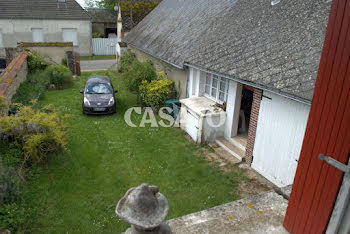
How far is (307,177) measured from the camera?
3.88 m

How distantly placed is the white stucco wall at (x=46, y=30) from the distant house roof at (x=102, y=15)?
6181 millimetres

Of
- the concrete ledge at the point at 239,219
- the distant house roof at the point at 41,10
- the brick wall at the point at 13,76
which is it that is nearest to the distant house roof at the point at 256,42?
the concrete ledge at the point at 239,219

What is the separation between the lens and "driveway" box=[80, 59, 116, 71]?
2420cm

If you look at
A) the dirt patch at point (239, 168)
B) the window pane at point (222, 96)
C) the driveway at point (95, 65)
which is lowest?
the dirt patch at point (239, 168)

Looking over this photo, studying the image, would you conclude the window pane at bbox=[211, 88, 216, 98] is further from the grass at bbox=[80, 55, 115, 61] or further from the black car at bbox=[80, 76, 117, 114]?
the grass at bbox=[80, 55, 115, 61]

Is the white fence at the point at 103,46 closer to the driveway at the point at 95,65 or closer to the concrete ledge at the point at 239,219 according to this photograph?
the driveway at the point at 95,65

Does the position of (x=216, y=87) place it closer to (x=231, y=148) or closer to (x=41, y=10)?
(x=231, y=148)

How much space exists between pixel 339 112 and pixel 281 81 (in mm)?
4087

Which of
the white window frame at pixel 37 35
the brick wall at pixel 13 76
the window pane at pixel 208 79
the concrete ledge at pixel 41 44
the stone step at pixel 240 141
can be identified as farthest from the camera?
the white window frame at pixel 37 35

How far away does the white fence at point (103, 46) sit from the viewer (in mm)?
30641

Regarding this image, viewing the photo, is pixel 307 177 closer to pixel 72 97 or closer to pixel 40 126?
pixel 40 126

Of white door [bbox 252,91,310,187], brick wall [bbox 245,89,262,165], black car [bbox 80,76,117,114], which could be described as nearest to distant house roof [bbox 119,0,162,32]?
black car [bbox 80,76,117,114]

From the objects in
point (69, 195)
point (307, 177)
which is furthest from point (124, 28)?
point (307, 177)

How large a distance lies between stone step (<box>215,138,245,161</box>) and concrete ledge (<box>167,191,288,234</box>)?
4.34 m
